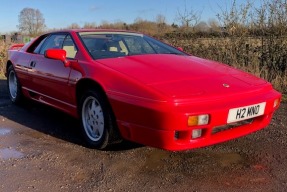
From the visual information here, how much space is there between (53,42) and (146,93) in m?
2.39

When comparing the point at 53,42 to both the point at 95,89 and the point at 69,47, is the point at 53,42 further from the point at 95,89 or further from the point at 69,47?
the point at 95,89

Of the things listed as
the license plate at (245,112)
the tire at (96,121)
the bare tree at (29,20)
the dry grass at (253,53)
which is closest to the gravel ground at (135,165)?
the tire at (96,121)

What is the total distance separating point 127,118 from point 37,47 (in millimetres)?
2689

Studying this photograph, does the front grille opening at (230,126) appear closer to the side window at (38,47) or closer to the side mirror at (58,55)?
the side mirror at (58,55)

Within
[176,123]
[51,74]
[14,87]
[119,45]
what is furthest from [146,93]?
[14,87]

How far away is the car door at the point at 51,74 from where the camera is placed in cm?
420

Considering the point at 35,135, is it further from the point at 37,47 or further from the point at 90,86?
the point at 37,47

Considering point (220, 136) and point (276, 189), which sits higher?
point (220, 136)

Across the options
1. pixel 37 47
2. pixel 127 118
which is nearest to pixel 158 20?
pixel 37 47

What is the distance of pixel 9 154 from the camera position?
3.68 m

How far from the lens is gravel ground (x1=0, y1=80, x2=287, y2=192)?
2.91 metres

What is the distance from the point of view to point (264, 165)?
10.8ft

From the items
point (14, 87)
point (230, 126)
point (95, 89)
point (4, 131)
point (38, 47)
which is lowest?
point (4, 131)

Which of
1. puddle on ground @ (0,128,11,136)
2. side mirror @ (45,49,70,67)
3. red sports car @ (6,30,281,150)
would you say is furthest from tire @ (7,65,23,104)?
side mirror @ (45,49,70,67)
